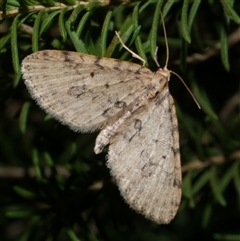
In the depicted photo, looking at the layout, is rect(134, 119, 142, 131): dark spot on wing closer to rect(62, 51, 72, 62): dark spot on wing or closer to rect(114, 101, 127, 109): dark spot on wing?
rect(114, 101, 127, 109): dark spot on wing

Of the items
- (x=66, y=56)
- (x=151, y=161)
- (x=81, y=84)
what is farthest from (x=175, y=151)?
(x=66, y=56)

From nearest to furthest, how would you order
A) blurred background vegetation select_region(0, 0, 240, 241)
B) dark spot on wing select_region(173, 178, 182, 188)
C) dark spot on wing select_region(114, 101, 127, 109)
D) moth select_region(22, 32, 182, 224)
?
blurred background vegetation select_region(0, 0, 240, 241) < moth select_region(22, 32, 182, 224) < dark spot on wing select_region(173, 178, 182, 188) < dark spot on wing select_region(114, 101, 127, 109)

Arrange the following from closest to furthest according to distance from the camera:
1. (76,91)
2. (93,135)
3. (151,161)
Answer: (76,91), (151,161), (93,135)

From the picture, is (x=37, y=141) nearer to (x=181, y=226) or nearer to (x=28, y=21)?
(x=28, y=21)

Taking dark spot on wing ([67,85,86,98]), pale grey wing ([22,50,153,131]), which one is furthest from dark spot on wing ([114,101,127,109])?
dark spot on wing ([67,85,86,98])

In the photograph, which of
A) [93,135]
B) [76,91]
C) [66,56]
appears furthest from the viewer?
[93,135]

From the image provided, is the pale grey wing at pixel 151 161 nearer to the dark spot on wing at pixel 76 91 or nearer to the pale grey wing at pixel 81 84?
the pale grey wing at pixel 81 84

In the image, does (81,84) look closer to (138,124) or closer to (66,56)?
(66,56)
